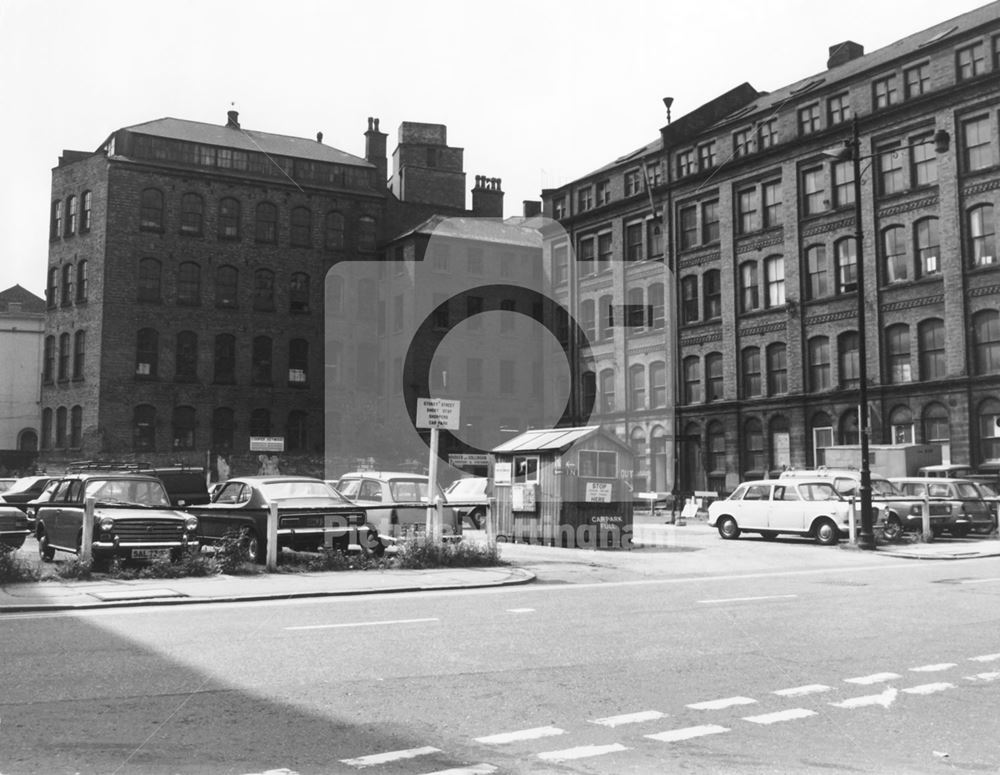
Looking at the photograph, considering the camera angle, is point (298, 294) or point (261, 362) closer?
point (261, 362)

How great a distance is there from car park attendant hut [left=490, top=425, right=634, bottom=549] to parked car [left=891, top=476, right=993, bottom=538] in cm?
864

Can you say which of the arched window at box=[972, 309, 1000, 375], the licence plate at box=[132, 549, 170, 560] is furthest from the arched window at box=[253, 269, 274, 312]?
the licence plate at box=[132, 549, 170, 560]

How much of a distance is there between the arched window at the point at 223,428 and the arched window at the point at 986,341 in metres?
36.1

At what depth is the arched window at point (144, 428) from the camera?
2004 inches

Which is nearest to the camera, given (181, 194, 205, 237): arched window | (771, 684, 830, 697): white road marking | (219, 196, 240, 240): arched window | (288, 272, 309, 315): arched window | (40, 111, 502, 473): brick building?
(771, 684, 830, 697): white road marking

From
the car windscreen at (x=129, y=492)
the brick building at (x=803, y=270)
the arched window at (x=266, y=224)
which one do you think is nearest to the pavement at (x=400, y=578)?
the car windscreen at (x=129, y=492)

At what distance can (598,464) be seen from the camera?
2311cm

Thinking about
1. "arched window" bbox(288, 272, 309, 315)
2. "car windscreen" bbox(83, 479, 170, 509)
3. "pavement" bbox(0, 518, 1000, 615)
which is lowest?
"pavement" bbox(0, 518, 1000, 615)

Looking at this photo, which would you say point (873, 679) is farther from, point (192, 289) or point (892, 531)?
point (192, 289)

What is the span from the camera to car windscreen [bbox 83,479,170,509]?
1695 cm

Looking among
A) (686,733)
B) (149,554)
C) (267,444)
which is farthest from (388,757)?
(267,444)

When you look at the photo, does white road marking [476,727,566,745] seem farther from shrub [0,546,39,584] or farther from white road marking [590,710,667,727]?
shrub [0,546,39,584]

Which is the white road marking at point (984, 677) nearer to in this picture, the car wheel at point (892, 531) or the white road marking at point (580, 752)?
the white road marking at point (580, 752)

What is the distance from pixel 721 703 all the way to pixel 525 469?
16.8m
